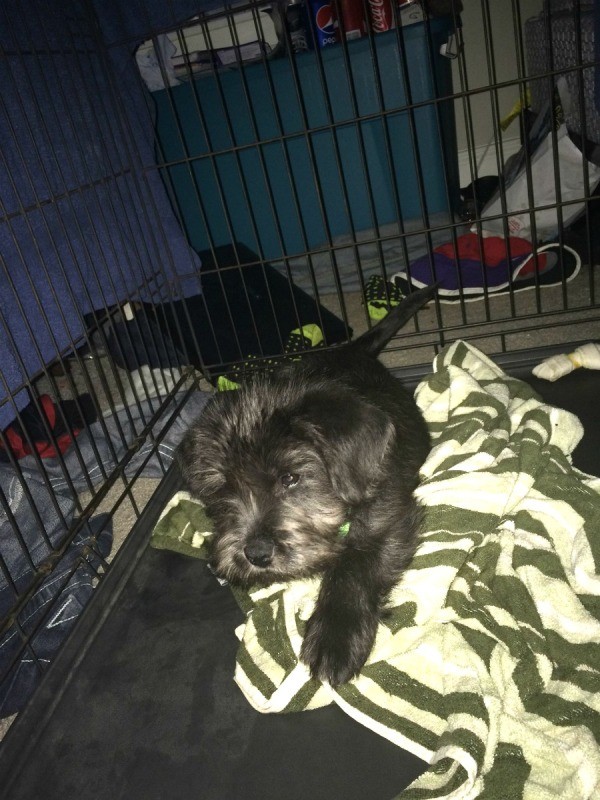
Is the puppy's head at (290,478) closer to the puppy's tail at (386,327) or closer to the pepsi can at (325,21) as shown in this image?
the puppy's tail at (386,327)

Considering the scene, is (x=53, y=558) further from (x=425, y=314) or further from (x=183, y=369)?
(x=425, y=314)

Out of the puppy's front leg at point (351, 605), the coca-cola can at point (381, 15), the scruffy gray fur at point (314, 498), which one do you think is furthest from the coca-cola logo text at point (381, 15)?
the puppy's front leg at point (351, 605)

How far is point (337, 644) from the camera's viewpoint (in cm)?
183

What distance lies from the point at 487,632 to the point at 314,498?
653 millimetres

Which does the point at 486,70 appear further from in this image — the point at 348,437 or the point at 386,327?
the point at 348,437

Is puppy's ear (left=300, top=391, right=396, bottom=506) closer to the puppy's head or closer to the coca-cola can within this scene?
the puppy's head

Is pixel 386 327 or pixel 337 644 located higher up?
pixel 386 327

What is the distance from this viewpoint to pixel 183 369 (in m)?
3.68

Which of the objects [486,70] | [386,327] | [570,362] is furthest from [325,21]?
[570,362]

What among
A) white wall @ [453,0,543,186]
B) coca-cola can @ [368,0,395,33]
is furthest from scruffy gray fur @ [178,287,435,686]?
white wall @ [453,0,543,186]

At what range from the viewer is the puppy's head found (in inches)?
74.5

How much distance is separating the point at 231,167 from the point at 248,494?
3.64 m

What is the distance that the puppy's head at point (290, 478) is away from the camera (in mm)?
1894

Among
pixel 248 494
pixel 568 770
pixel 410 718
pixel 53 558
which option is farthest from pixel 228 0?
pixel 568 770
